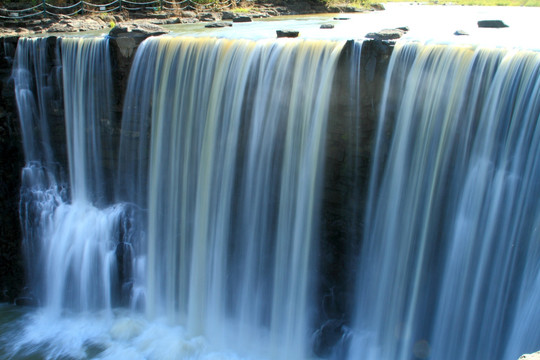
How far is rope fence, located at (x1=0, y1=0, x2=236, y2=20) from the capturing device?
15757 mm

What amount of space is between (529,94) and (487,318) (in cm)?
315

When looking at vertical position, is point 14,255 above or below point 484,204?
below

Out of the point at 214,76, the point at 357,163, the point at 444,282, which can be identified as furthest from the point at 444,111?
the point at 214,76

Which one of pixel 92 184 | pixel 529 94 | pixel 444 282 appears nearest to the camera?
pixel 529 94

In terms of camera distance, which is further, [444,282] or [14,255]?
[14,255]

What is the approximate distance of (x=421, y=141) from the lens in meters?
7.84

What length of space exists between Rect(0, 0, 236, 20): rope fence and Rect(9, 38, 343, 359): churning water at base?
533cm

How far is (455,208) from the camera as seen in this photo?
760 cm

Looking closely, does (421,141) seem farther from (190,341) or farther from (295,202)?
(190,341)

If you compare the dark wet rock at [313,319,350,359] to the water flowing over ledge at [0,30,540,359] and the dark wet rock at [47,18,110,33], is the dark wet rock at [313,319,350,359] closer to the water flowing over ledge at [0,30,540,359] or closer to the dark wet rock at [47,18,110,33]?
the water flowing over ledge at [0,30,540,359]

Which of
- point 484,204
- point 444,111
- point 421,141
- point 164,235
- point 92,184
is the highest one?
point 444,111

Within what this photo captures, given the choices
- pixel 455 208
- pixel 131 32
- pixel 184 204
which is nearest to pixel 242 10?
pixel 131 32

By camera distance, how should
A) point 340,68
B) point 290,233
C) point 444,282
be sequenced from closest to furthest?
point 444,282, point 340,68, point 290,233

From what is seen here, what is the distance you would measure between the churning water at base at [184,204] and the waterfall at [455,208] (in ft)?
4.23
